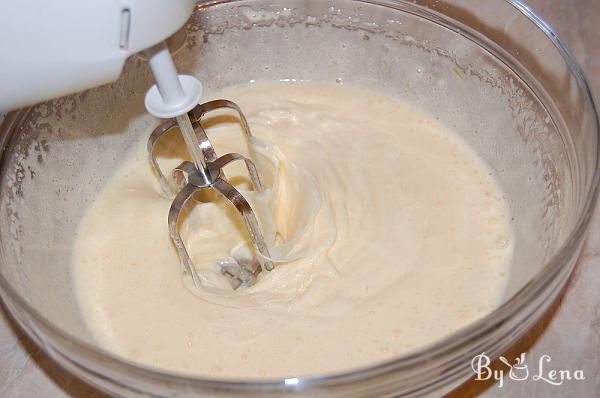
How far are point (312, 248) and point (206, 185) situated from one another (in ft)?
0.57

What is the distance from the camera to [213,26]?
4.34ft

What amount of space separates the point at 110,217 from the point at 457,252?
54cm

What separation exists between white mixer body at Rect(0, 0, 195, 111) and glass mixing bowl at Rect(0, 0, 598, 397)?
0.25 metres

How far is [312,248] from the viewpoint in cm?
107

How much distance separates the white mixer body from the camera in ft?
2.30

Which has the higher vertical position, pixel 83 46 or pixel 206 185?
pixel 83 46

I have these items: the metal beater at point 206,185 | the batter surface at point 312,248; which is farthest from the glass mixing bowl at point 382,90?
the metal beater at point 206,185

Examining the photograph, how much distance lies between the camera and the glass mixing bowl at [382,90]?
0.79 meters

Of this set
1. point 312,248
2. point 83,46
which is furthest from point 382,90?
point 83,46

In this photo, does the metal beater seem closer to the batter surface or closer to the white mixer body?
the batter surface

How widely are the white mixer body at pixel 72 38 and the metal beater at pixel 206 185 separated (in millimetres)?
196

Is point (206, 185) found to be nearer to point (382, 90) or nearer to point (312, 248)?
point (312, 248)

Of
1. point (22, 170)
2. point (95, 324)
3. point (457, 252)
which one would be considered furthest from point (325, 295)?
point (22, 170)

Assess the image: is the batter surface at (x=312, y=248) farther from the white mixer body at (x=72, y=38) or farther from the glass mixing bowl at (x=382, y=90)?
the white mixer body at (x=72, y=38)
